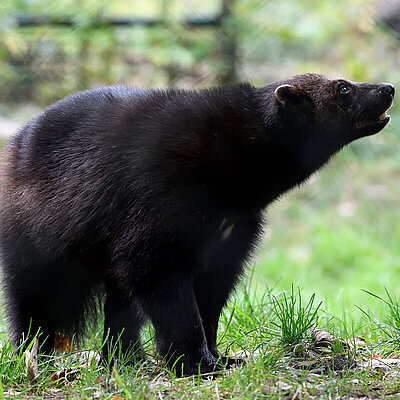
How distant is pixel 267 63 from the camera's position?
358 inches

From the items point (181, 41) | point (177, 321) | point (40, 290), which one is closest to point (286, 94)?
point (177, 321)

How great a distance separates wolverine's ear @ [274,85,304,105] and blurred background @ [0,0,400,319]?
407 cm

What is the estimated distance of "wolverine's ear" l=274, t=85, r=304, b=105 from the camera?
12.8ft

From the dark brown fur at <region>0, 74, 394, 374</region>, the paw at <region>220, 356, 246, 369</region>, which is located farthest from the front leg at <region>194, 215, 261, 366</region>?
the paw at <region>220, 356, 246, 369</region>

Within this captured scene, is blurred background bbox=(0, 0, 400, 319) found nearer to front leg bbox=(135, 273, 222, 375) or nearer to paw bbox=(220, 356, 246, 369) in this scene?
paw bbox=(220, 356, 246, 369)

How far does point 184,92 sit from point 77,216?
35.5 inches

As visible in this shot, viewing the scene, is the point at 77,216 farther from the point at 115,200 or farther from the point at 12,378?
the point at 12,378

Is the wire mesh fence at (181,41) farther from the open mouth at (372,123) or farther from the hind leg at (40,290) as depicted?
the hind leg at (40,290)

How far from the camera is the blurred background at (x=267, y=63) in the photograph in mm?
8469

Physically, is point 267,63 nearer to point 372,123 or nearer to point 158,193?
point 372,123

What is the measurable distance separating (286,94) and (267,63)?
17.3ft

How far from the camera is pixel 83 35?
8.82m

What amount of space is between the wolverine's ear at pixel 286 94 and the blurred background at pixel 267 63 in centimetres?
407

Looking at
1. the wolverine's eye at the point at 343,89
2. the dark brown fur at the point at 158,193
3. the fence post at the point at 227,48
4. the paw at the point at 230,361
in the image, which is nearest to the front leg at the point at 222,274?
the dark brown fur at the point at 158,193
